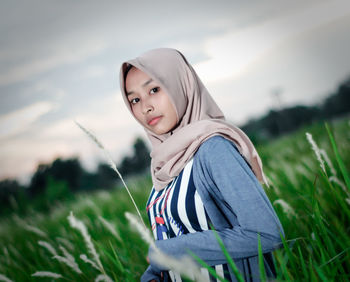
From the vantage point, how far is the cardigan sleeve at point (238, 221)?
2.75 feet

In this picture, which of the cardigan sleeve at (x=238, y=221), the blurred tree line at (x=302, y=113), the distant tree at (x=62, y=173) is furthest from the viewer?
the blurred tree line at (x=302, y=113)

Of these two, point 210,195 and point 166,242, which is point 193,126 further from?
point 166,242

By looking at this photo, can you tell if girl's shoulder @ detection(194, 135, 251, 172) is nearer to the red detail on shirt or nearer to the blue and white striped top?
the blue and white striped top

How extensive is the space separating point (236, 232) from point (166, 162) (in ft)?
1.94

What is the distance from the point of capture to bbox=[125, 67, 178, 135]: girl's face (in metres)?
1.32

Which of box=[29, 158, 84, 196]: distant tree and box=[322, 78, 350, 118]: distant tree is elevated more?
box=[29, 158, 84, 196]: distant tree

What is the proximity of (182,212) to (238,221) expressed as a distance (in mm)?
292

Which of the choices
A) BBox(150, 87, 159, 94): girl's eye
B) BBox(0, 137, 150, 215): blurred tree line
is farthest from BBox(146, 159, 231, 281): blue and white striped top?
BBox(0, 137, 150, 215): blurred tree line

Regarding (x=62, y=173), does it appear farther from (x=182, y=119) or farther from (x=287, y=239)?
(x=287, y=239)

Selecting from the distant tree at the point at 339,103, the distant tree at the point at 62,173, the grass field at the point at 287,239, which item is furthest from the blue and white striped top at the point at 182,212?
the distant tree at the point at 339,103

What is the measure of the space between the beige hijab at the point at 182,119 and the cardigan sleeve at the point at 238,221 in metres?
0.16

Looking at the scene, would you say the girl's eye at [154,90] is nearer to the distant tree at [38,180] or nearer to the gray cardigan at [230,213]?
the gray cardigan at [230,213]

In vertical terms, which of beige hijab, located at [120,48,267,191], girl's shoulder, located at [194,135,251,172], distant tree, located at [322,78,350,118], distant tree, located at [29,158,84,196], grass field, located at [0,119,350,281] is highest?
distant tree, located at [29,158,84,196]

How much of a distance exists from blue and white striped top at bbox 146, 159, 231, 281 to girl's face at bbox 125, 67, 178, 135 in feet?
1.02
